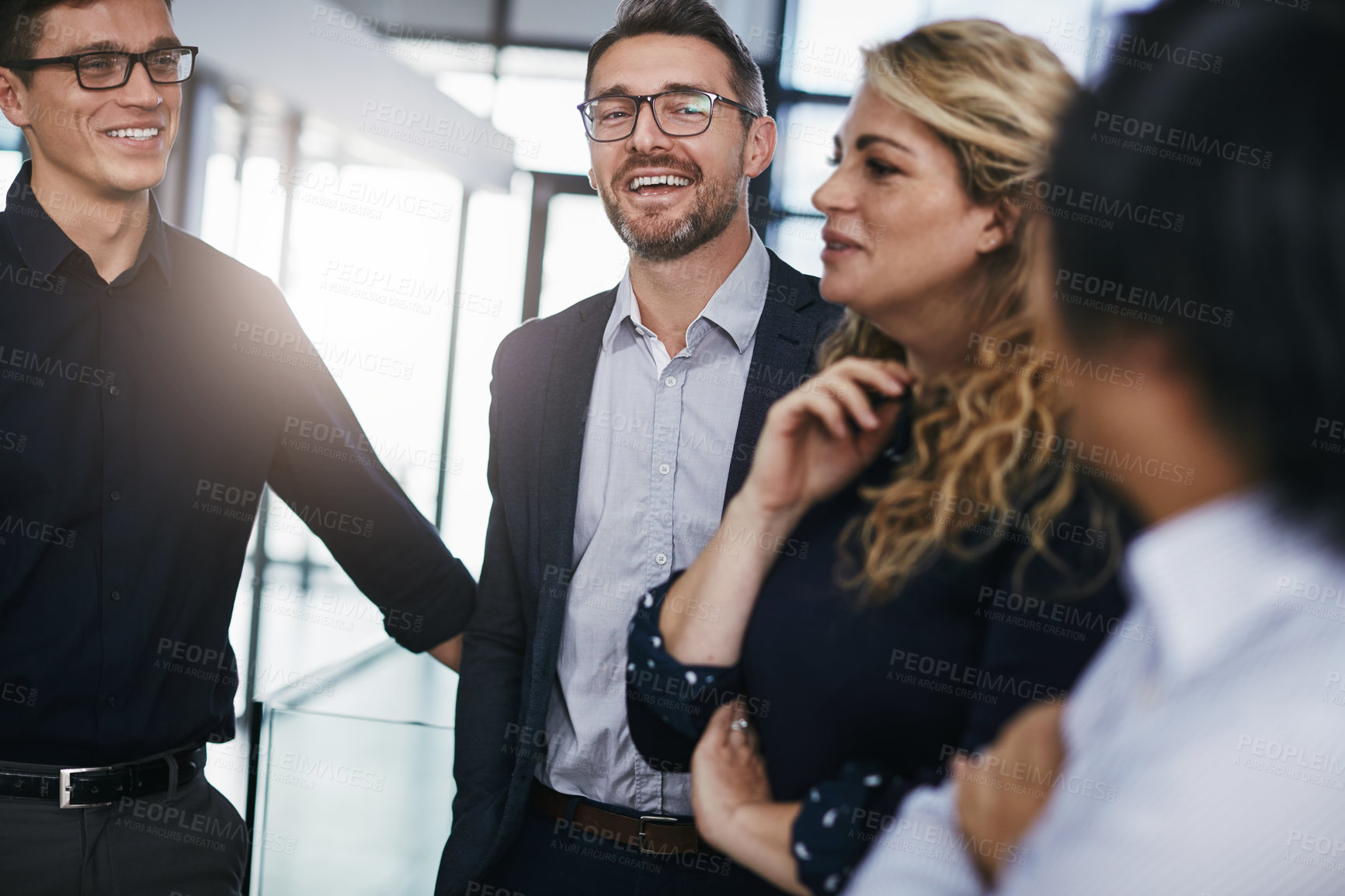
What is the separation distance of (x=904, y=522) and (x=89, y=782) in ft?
5.10

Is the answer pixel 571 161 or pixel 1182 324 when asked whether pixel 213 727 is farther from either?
pixel 571 161

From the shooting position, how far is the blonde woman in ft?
3.00

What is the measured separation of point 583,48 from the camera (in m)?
6.41

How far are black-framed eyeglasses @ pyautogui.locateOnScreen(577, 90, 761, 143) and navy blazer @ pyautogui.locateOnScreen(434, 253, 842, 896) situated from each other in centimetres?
28

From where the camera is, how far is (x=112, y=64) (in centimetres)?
170

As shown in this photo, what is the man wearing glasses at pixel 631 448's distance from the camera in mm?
1574

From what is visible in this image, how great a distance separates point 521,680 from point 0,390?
108 cm

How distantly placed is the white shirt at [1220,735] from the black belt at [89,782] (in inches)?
63.6
